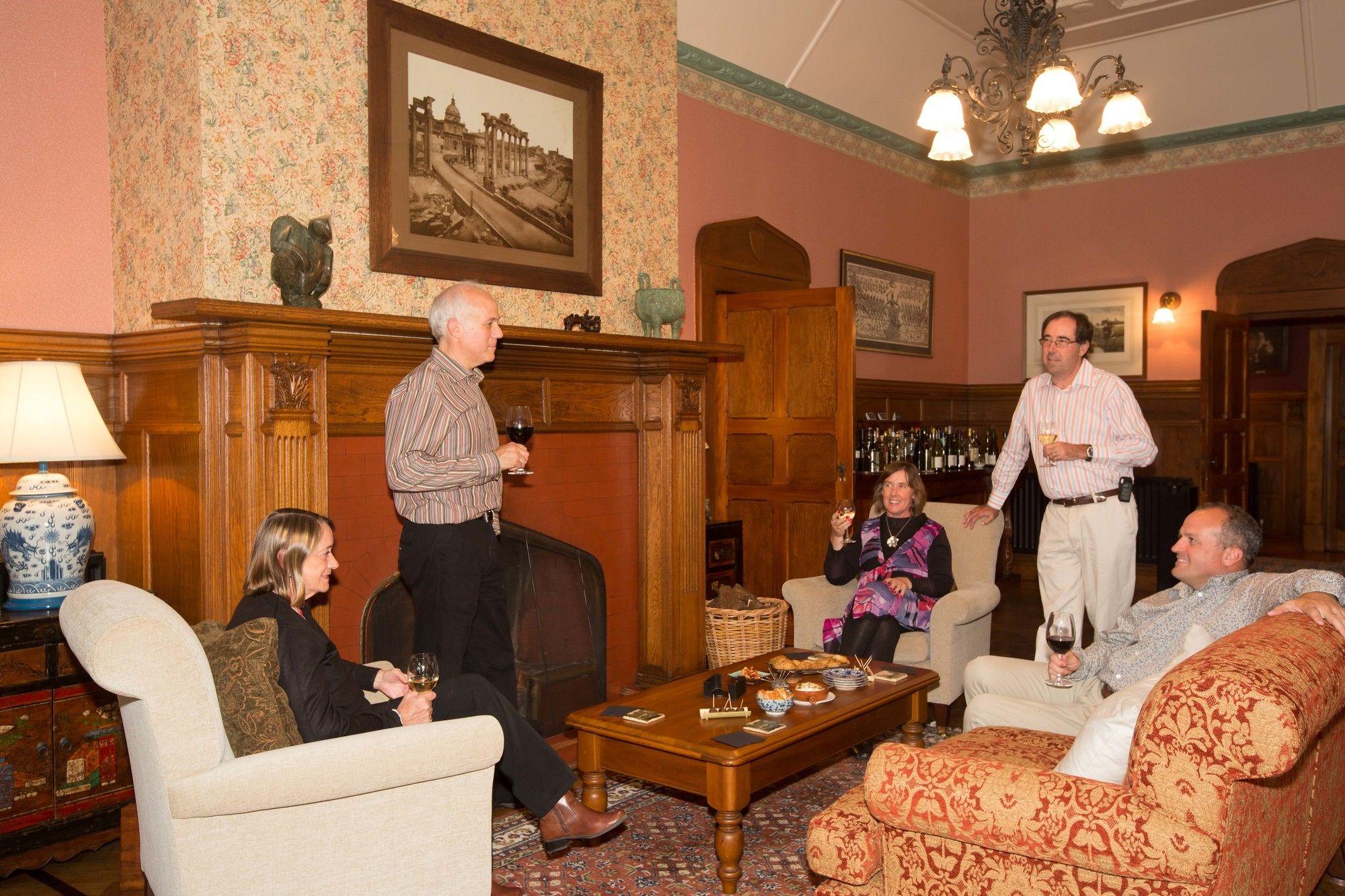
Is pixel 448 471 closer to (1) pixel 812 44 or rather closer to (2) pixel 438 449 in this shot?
(2) pixel 438 449

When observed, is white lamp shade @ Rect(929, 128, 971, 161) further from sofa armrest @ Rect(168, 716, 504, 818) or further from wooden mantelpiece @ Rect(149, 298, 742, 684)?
sofa armrest @ Rect(168, 716, 504, 818)

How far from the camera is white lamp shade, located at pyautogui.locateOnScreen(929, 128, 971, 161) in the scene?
432 centimetres

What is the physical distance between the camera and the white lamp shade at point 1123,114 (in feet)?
14.2

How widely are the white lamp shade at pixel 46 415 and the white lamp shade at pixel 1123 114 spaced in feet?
13.2

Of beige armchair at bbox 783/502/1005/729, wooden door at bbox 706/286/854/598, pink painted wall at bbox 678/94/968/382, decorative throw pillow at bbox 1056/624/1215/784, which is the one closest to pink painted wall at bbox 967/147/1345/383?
pink painted wall at bbox 678/94/968/382

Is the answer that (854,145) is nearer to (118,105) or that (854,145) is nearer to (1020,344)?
(1020,344)

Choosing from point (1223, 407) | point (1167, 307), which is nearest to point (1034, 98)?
point (1223, 407)

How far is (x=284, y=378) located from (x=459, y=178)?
A: 123 cm

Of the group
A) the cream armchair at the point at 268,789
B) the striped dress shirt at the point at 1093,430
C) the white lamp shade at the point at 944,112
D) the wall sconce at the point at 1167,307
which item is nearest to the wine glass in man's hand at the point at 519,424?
the cream armchair at the point at 268,789

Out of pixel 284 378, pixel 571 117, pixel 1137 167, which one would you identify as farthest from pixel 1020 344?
pixel 284 378

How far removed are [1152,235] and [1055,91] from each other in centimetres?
477

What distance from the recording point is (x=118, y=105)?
3.69 metres

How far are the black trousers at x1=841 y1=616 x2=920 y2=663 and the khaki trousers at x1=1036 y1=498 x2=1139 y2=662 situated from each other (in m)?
0.63

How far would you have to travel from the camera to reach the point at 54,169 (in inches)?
142
